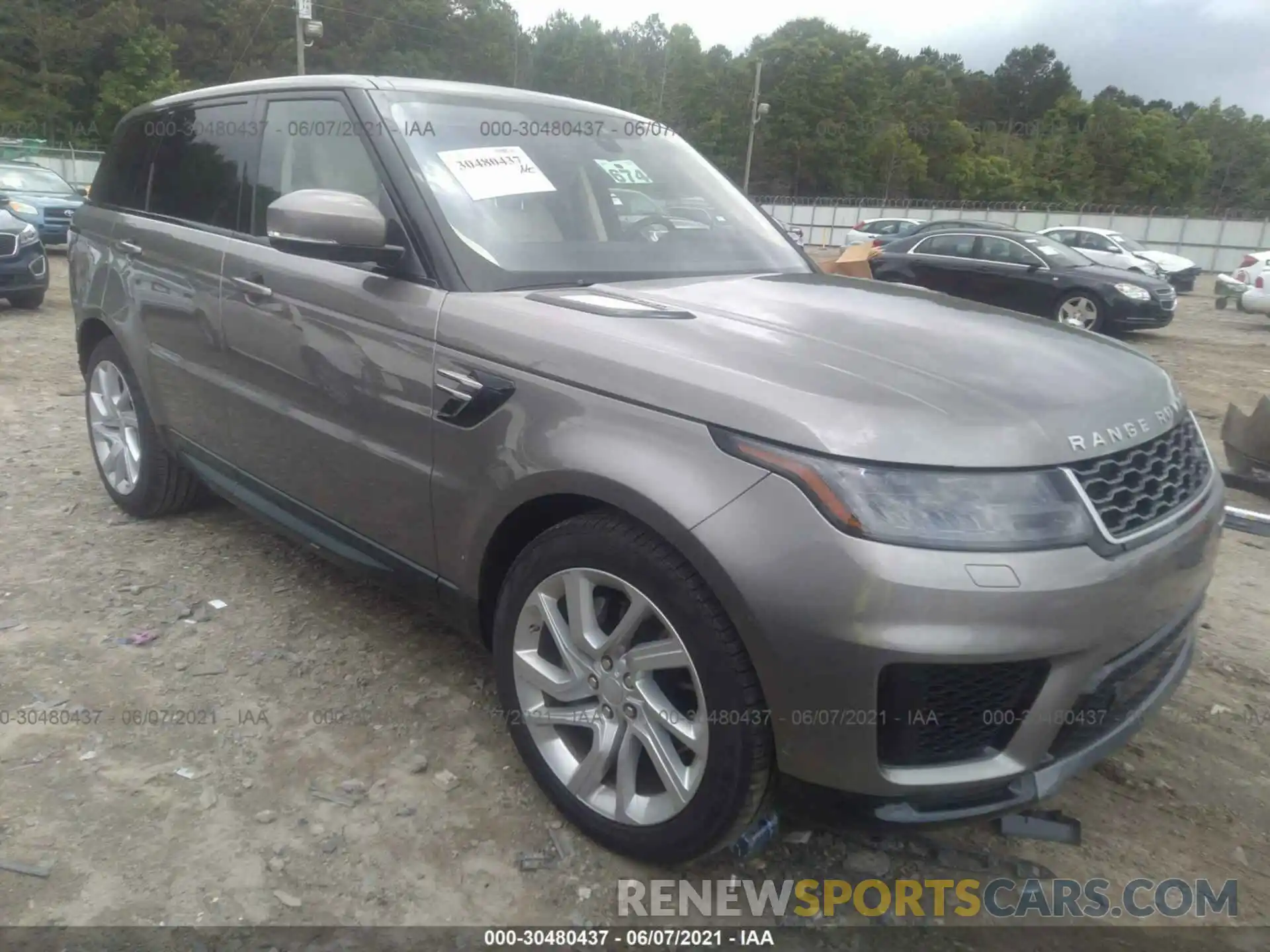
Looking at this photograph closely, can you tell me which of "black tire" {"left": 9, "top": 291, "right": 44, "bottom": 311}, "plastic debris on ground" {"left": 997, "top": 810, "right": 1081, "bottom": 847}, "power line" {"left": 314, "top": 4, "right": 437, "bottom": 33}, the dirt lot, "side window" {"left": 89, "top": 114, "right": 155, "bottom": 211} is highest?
"power line" {"left": 314, "top": 4, "right": 437, "bottom": 33}

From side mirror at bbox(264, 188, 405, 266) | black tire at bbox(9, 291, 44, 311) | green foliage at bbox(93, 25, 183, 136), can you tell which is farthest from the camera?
green foliage at bbox(93, 25, 183, 136)

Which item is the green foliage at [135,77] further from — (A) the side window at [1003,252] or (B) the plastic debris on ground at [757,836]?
(B) the plastic debris on ground at [757,836]

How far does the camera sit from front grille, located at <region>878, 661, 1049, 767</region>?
1.70m

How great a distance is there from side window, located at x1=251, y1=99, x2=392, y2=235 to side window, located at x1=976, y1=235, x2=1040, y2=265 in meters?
11.5

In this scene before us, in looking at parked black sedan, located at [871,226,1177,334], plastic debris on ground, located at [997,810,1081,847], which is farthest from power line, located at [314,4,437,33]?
plastic debris on ground, located at [997,810,1081,847]

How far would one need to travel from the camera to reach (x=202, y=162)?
3566 millimetres

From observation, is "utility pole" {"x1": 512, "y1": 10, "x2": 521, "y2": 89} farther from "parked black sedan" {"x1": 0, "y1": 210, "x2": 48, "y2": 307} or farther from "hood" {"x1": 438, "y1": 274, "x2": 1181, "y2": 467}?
"hood" {"x1": 438, "y1": 274, "x2": 1181, "y2": 467}

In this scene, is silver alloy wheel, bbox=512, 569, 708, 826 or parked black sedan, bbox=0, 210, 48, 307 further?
parked black sedan, bbox=0, 210, 48, 307

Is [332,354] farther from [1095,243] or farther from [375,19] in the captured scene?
[375,19]

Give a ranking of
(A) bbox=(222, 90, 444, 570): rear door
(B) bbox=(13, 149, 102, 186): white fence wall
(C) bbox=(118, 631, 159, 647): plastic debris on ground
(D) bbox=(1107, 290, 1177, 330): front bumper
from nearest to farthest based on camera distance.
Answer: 1. (A) bbox=(222, 90, 444, 570): rear door
2. (C) bbox=(118, 631, 159, 647): plastic debris on ground
3. (D) bbox=(1107, 290, 1177, 330): front bumper
4. (B) bbox=(13, 149, 102, 186): white fence wall

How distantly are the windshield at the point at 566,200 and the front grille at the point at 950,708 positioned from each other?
4.59 feet

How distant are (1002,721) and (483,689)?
1695mm

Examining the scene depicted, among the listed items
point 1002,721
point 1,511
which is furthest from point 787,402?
point 1,511

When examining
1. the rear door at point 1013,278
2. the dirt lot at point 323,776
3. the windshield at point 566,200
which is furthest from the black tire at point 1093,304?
the windshield at point 566,200
